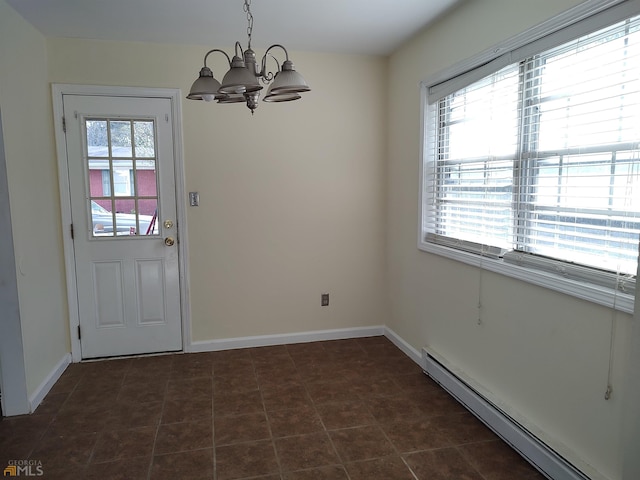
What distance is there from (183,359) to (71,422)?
40.4 inches

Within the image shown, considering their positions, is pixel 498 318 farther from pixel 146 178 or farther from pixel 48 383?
pixel 48 383

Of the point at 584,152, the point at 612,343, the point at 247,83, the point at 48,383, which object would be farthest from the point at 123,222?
the point at 612,343

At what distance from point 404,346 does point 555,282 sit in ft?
5.98

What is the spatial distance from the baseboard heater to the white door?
2.19 metres

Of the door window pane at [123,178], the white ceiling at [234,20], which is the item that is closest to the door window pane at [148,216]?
the door window pane at [123,178]

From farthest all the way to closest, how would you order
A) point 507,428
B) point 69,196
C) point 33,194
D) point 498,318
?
point 69,196
point 33,194
point 498,318
point 507,428

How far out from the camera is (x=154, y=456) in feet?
7.47

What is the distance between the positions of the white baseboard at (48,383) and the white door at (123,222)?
0.56 ft

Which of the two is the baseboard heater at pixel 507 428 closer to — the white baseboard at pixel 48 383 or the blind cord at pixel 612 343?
the blind cord at pixel 612 343

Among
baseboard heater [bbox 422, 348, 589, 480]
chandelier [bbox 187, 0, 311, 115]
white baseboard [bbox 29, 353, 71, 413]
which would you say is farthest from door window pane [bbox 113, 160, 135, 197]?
baseboard heater [bbox 422, 348, 589, 480]

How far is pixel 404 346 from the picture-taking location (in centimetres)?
368

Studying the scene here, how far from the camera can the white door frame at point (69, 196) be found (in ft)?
10.8

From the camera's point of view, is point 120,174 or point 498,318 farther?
point 120,174

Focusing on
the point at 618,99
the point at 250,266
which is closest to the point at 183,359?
the point at 250,266
